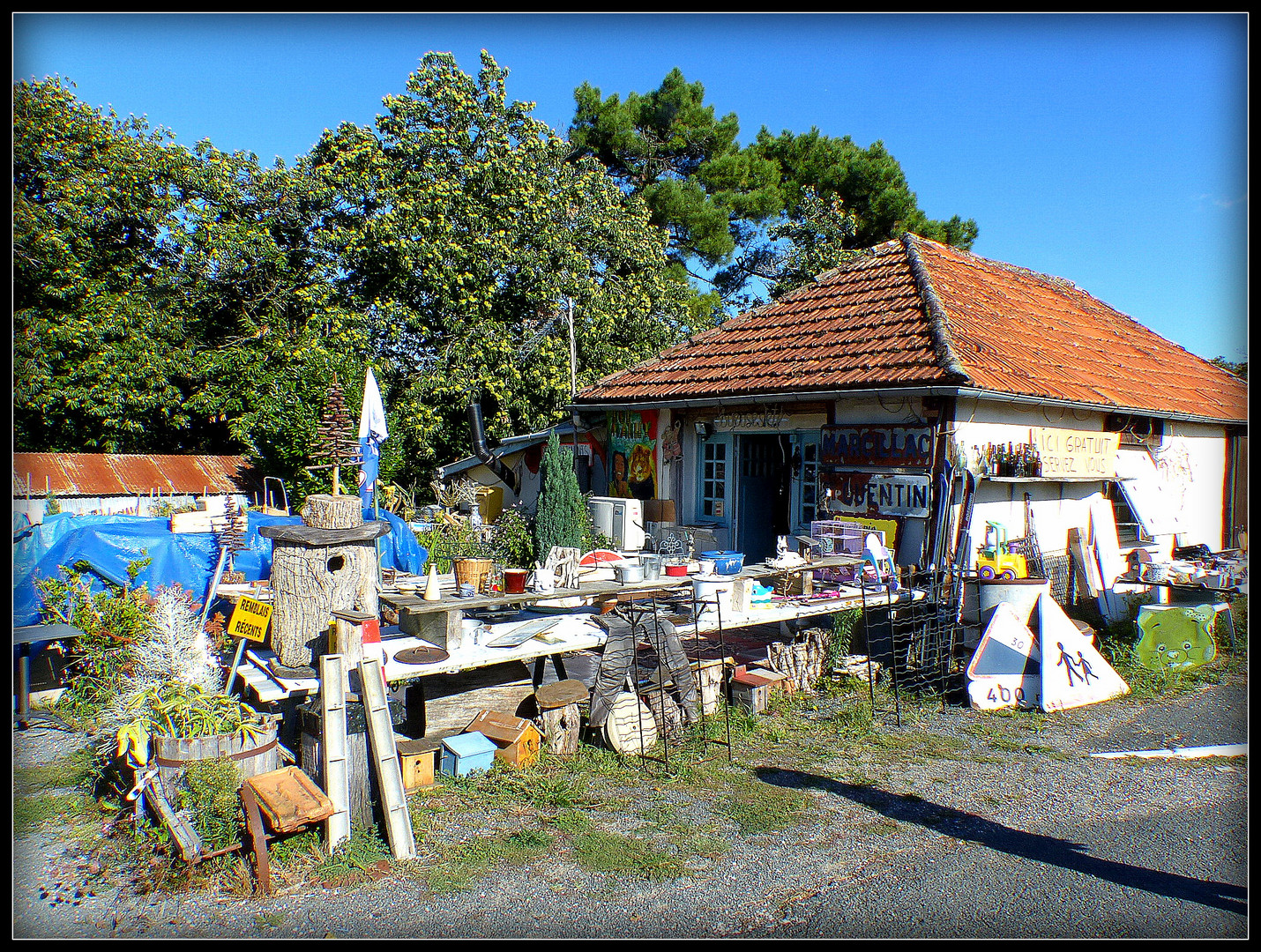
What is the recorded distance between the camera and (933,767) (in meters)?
6.52

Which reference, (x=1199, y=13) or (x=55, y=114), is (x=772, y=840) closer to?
(x=1199, y=13)

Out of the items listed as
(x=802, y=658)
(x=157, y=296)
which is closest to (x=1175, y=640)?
(x=802, y=658)

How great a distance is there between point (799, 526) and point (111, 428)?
17.4m

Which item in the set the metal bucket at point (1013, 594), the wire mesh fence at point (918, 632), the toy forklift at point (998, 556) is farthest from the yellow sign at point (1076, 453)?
the wire mesh fence at point (918, 632)

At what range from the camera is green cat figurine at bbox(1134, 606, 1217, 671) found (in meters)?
9.25

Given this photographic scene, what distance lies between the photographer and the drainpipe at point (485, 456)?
1655 cm

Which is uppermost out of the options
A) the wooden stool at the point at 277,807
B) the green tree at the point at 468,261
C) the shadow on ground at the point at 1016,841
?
the green tree at the point at 468,261

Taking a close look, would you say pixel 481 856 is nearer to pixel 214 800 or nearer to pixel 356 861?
pixel 356 861

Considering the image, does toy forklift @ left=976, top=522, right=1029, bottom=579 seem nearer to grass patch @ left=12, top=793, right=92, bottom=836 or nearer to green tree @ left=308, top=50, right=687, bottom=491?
grass patch @ left=12, top=793, right=92, bottom=836

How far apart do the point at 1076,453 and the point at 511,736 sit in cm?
879

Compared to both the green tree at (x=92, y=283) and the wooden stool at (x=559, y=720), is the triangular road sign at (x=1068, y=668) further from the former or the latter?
the green tree at (x=92, y=283)

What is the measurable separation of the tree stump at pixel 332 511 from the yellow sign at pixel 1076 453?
8.33 metres

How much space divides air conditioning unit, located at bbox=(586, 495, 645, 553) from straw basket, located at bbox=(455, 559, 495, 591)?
4.04m

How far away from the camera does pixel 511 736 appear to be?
20.9ft
